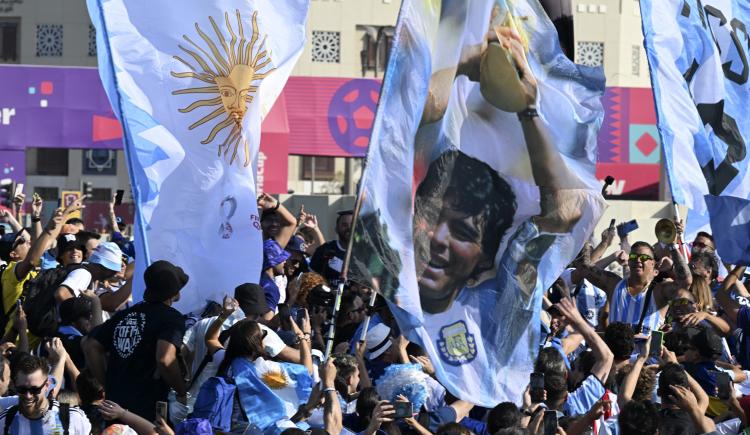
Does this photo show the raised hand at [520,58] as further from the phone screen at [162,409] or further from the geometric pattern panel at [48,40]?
the geometric pattern panel at [48,40]

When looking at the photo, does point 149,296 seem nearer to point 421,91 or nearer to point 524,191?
point 421,91

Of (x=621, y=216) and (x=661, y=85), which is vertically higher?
(x=661, y=85)

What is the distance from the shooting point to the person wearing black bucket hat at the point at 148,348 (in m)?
7.43

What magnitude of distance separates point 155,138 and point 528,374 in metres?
2.76

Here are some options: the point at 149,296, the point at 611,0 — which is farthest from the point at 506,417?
the point at 611,0

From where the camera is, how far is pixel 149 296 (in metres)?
7.62

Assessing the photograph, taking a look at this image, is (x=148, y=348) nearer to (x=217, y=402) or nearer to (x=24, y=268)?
(x=217, y=402)

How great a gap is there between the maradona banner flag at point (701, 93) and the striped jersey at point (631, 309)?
70 cm

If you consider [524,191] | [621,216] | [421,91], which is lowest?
[621,216]

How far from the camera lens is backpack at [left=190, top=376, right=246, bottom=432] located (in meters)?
7.19

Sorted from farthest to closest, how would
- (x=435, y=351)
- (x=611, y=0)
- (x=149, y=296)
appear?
(x=611, y=0)
(x=435, y=351)
(x=149, y=296)

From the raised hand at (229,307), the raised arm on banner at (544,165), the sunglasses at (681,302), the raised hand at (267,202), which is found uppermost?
the raised arm on banner at (544,165)

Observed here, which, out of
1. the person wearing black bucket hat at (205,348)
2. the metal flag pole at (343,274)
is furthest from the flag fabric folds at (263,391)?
the metal flag pole at (343,274)

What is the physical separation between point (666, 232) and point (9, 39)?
4355 centimetres
